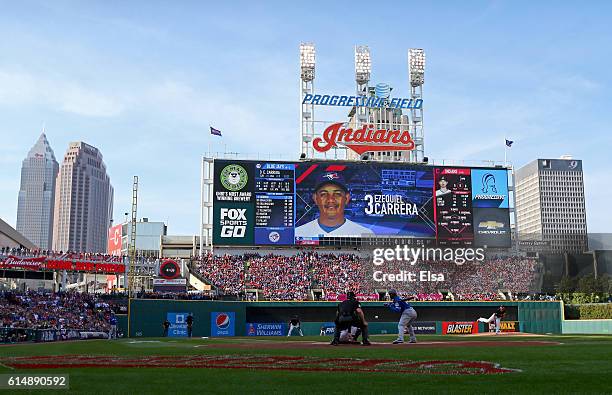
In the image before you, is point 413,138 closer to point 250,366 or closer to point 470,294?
point 470,294

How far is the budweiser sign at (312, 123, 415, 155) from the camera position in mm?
61656

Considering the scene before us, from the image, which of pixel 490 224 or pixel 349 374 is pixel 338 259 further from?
pixel 349 374

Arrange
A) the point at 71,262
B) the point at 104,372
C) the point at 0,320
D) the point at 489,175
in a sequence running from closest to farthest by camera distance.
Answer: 1. the point at 104,372
2. the point at 0,320
3. the point at 71,262
4. the point at 489,175

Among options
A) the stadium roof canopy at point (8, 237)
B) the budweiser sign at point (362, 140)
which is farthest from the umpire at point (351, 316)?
the stadium roof canopy at point (8, 237)

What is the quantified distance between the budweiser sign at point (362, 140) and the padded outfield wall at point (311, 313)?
50.4 feet

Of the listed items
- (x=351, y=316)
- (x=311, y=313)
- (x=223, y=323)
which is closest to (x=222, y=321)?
(x=223, y=323)

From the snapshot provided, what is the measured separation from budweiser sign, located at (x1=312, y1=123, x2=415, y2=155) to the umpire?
4221 cm

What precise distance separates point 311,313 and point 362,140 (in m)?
17.6

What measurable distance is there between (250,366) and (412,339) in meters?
10.9

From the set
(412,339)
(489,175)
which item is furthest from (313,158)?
(412,339)

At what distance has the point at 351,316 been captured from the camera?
1959cm

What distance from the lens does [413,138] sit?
63.8 meters

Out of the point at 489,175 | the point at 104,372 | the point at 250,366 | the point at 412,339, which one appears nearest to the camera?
the point at 104,372

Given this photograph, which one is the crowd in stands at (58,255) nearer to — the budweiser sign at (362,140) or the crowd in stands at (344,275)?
the crowd in stands at (344,275)
